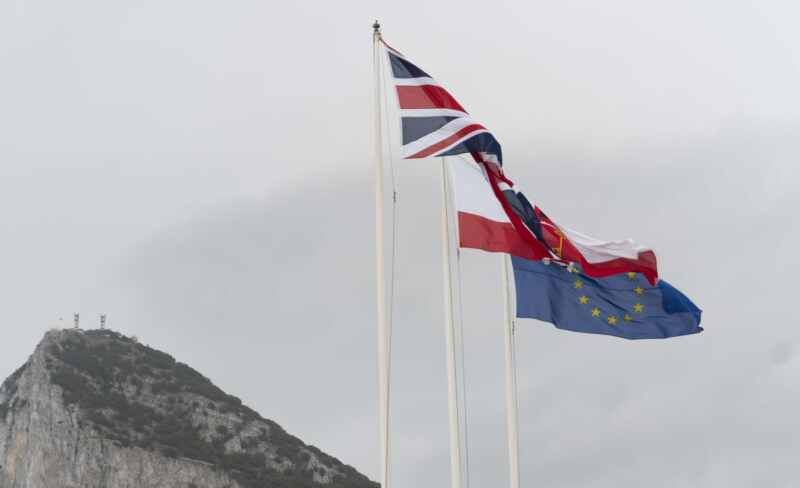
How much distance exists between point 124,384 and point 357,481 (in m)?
24.1

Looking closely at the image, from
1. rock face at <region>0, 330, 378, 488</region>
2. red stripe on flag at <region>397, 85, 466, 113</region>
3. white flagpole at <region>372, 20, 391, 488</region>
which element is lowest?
white flagpole at <region>372, 20, 391, 488</region>

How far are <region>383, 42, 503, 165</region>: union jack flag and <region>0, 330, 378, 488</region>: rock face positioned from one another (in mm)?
80920

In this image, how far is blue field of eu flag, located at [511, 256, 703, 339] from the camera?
32969mm

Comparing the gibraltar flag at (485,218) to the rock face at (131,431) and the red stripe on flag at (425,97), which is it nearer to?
the red stripe on flag at (425,97)

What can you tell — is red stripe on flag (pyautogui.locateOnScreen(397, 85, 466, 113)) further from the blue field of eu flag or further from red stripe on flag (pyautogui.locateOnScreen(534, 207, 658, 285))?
the blue field of eu flag

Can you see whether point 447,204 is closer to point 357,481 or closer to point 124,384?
point 357,481

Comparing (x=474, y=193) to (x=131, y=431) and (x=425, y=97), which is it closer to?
(x=425, y=97)

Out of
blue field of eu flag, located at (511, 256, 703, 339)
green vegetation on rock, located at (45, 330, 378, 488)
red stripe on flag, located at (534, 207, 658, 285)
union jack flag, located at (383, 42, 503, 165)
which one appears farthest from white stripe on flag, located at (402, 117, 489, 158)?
green vegetation on rock, located at (45, 330, 378, 488)

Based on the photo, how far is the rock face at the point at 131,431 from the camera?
10894 cm

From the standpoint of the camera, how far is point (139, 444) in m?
112

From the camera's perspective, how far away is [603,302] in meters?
33.1

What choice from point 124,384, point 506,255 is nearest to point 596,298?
point 506,255

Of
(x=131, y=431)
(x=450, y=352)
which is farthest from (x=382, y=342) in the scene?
(x=131, y=431)

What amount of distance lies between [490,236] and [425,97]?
3.49 meters
